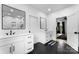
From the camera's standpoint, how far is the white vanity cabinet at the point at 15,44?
164 centimetres

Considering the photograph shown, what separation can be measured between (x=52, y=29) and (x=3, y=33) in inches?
155

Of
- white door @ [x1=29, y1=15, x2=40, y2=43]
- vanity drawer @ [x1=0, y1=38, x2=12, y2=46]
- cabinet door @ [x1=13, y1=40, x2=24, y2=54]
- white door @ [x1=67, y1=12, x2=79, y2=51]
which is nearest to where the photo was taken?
vanity drawer @ [x1=0, y1=38, x2=12, y2=46]

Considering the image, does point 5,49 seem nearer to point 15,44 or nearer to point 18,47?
point 15,44

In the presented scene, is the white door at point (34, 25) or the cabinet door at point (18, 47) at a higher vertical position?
the white door at point (34, 25)

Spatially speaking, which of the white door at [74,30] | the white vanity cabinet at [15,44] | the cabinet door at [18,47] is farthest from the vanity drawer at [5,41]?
the white door at [74,30]

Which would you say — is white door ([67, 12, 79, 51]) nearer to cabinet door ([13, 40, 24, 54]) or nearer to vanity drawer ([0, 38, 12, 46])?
cabinet door ([13, 40, 24, 54])

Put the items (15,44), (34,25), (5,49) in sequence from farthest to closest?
A: (34,25), (15,44), (5,49)

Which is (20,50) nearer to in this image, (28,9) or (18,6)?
(18,6)

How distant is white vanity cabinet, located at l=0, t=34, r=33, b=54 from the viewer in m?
1.64

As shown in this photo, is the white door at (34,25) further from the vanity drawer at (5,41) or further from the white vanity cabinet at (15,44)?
the vanity drawer at (5,41)

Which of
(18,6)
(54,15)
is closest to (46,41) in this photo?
(54,15)

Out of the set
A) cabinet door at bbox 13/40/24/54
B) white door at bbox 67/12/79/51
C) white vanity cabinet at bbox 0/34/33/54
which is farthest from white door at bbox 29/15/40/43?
white door at bbox 67/12/79/51

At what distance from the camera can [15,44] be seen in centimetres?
193

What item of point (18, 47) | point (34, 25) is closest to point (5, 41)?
point (18, 47)
